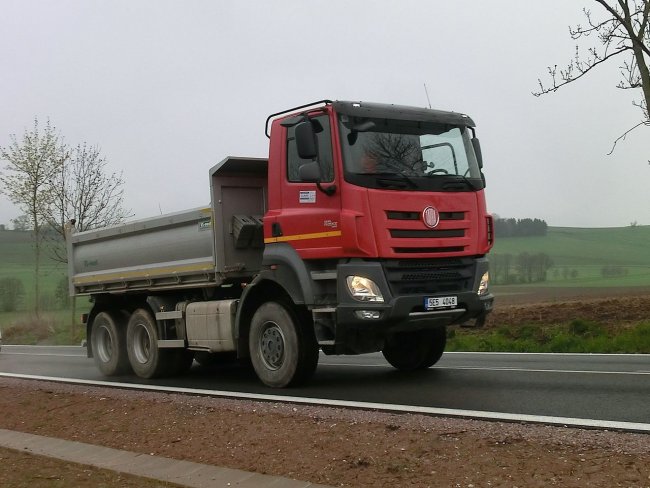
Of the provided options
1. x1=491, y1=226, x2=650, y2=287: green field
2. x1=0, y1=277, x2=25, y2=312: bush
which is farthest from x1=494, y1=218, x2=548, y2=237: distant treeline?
x1=0, y1=277, x2=25, y2=312: bush

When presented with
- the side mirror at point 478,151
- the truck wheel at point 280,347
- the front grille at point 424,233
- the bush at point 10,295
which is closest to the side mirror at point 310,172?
the front grille at point 424,233

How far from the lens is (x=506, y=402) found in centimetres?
715

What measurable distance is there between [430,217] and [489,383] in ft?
6.99

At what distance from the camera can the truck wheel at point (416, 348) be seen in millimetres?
9797

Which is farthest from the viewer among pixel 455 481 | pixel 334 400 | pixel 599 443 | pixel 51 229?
pixel 51 229

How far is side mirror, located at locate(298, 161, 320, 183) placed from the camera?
8016 millimetres

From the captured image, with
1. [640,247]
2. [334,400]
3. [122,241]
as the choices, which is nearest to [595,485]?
[334,400]

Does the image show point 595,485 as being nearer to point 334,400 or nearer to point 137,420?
point 334,400

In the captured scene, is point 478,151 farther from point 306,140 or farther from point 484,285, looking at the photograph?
point 306,140

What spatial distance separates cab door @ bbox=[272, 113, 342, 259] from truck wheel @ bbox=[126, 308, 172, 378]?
11.4 feet

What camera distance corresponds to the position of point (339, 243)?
7.80 m

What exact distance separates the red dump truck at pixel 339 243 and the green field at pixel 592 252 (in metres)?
12.6

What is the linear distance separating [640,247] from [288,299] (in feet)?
62.6

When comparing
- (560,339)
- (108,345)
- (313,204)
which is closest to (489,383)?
(313,204)
